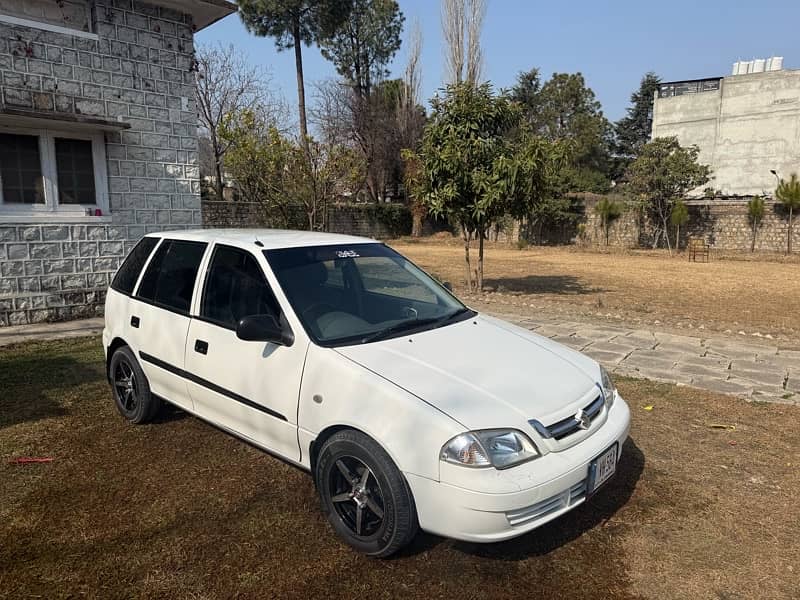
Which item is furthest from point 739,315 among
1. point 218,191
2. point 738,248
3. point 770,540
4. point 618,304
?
point 218,191

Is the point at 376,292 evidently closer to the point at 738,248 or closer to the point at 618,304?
the point at 618,304

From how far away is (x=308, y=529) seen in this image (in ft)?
10.0

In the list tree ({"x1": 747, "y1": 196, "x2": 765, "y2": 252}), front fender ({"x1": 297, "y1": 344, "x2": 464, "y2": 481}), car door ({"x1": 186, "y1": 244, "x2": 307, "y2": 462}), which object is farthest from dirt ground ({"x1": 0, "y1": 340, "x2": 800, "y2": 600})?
tree ({"x1": 747, "y1": 196, "x2": 765, "y2": 252})

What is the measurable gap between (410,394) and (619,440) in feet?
4.21

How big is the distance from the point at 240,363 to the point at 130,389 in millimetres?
1699

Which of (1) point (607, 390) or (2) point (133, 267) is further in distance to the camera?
(2) point (133, 267)

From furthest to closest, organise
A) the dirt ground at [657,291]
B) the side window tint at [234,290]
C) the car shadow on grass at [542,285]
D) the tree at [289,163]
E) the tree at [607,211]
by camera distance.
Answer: the tree at [607,211]
the tree at [289,163]
the car shadow on grass at [542,285]
the dirt ground at [657,291]
the side window tint at [234,290]

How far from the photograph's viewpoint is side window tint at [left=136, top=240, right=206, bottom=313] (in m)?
3.98

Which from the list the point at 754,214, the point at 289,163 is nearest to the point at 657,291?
the point at 289,163

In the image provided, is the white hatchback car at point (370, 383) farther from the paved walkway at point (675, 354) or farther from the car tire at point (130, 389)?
the paved walkway at point (675, 354)

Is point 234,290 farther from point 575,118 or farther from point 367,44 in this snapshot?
point 575,118

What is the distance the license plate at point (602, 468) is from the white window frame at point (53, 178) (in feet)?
28.6

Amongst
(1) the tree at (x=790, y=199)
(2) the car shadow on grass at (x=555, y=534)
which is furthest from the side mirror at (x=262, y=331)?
(1) the tree at (x=790, y=199)

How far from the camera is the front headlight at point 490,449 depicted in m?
2.50
